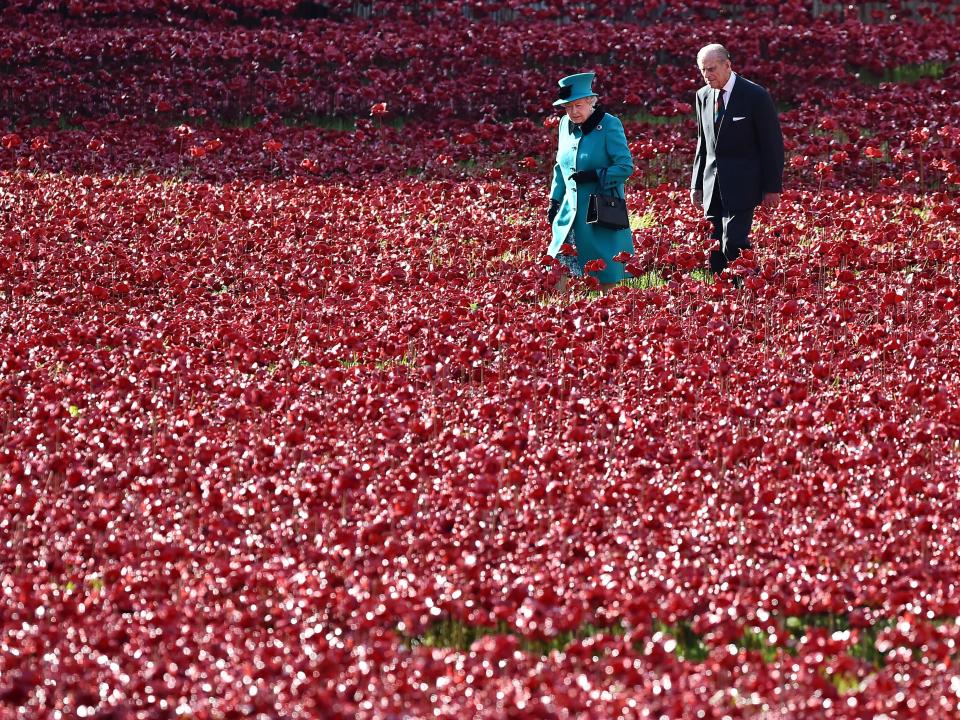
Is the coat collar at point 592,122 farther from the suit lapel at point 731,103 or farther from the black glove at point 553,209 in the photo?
the suit lapel at point 731,103

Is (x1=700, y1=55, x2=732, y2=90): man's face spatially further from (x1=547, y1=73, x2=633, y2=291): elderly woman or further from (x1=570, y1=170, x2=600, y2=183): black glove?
(x1=570, y1=170, x2=600, y2=183): black glove

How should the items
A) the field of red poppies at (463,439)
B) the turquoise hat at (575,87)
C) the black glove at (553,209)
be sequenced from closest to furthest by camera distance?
the field of red poppies at (463,439), the turquoise hat at (575,87), the black glove at (553,209)

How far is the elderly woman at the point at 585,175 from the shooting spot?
899 cm

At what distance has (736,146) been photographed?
29.9 ft

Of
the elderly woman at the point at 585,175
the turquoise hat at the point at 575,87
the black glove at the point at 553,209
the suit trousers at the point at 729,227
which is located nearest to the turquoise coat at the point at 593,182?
the elderly woman at the point at 585,175

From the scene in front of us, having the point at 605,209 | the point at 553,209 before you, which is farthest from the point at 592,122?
the point at 553,209

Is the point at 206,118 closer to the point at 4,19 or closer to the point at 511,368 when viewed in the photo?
the point at 4,19

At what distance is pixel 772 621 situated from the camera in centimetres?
455

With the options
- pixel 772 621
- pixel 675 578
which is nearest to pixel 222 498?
pixel 675 578

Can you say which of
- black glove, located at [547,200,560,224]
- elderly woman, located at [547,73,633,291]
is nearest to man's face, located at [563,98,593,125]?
elderly woman, located at [547,73,633,291]

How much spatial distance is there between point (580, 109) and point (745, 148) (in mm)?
1198

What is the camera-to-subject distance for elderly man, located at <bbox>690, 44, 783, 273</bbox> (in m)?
8.99

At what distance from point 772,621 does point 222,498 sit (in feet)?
7.06

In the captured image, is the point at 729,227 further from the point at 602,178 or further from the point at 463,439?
the point at 463,439
